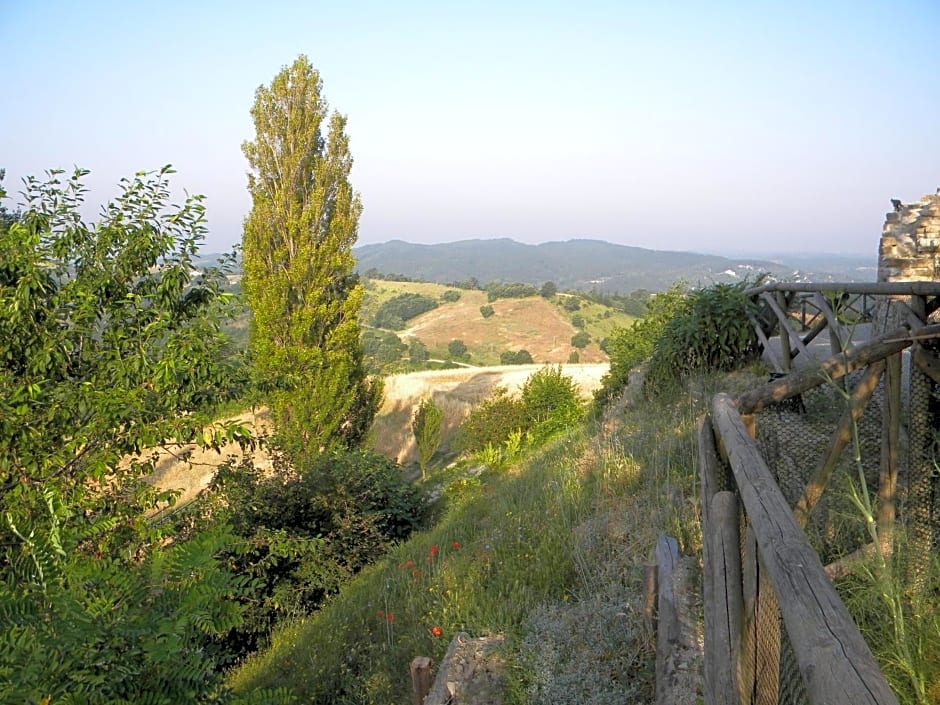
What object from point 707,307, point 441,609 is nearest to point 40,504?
point 441,609

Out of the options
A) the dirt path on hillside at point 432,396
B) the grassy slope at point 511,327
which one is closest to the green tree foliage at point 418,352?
the grassy slope at point 511,327

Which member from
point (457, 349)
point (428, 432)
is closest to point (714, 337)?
point (428, 432)

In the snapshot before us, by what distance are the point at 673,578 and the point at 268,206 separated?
13983 mm

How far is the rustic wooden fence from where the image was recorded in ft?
3.15

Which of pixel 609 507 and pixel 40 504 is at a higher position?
pixel 40 504

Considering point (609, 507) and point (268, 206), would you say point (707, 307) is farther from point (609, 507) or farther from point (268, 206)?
point (268, 206)

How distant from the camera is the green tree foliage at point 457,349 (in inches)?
2208

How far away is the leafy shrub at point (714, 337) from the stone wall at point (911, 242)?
1723mm

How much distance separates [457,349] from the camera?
2276 inches

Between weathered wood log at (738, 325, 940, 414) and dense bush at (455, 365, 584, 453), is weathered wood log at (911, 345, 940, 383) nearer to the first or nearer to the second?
weathered wood log at (738, 325, 940, 414)

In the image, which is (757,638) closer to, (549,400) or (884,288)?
(884,288)

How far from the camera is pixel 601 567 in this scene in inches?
174

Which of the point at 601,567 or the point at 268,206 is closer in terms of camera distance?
the point at 601,567

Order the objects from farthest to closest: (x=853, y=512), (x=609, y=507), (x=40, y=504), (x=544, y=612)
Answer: (x=609, y=507) → (x=40, y=504) → (x=544, y=612) → (x=853, y=512)
